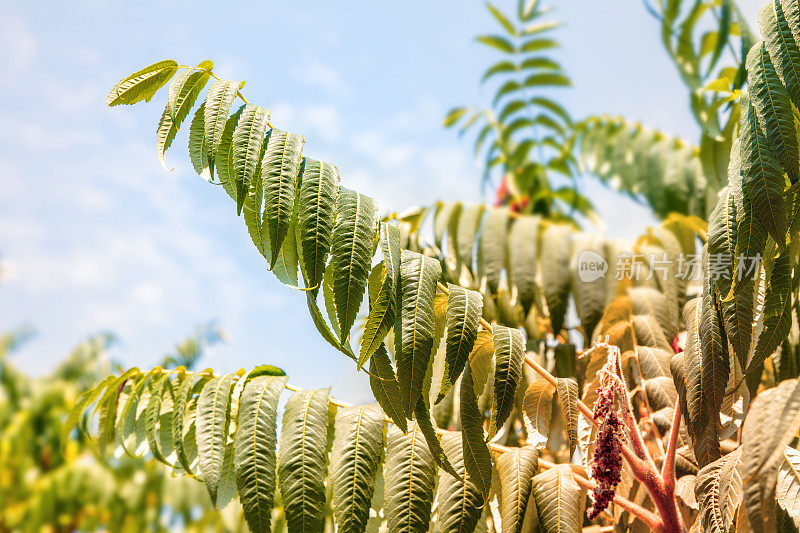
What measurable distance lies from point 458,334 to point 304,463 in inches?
12.9

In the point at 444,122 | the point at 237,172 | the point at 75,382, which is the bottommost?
the point at 75,382

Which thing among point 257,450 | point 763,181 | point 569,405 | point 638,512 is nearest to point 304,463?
point 257,450

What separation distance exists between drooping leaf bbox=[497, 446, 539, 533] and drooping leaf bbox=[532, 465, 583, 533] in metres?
0.02

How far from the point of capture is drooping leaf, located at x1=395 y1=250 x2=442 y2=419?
92cm

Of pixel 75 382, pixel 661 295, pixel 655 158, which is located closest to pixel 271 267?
pixel 661 295

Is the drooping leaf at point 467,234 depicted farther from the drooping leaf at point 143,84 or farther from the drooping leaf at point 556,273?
the drooping leaf at point 143,84

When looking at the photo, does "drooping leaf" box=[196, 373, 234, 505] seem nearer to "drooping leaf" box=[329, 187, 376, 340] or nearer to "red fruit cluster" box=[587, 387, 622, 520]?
"drooping leaf" box=[329, 187, 376, 340]

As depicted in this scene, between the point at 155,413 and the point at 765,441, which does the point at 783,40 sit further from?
the point at 155,413

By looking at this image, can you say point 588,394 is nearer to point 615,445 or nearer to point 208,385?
point 615,445

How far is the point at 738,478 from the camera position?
36.7 inches

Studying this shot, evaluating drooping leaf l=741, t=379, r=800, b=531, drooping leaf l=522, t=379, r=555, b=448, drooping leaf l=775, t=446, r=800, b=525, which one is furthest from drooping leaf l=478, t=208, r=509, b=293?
drooping leaf l=741, t=379, r=800, b=531

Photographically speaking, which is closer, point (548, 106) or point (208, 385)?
point (208, 385)

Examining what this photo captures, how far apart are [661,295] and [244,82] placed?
1.11 metres

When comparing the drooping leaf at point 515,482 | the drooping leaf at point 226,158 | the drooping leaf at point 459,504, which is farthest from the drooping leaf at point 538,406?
the drooping leaf at point 226,158
